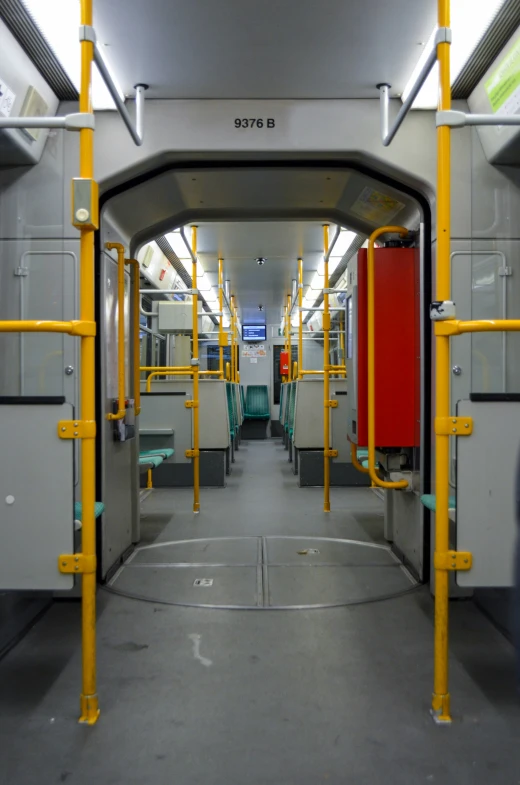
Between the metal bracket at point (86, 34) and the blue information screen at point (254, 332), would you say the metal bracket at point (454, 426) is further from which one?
the blue information screen at point (254, 332)

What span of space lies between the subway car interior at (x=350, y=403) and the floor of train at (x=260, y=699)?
0.01 m

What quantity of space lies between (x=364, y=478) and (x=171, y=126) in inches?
192

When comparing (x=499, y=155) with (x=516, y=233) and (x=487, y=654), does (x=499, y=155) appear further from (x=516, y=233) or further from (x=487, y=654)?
(x=487, y=654)

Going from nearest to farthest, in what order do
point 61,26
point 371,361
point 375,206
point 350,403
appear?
point 61,26, point 371,361, point 375,206, point 350,403

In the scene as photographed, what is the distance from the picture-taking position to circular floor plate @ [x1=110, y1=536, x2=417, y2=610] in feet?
11.0

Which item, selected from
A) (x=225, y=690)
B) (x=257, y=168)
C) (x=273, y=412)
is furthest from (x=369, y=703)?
(x=273, y=412)

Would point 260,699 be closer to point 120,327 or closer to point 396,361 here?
point 396,361

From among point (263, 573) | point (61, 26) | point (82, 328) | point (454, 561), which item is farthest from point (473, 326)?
point (263, 573)

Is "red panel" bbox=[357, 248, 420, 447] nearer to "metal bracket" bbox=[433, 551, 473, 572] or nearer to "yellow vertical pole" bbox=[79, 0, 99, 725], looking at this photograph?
"metal bracket" bbox=[433, 551, 473, 572]

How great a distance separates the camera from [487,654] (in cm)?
261

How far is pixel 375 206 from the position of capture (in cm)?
418

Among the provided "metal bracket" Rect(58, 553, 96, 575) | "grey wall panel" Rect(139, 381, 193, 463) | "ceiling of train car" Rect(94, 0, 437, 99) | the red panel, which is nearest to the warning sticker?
the red panel

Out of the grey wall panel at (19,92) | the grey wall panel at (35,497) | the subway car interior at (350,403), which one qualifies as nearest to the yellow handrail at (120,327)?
the subway car interior at (350,403)

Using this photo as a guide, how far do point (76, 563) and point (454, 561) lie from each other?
136 centimetres
